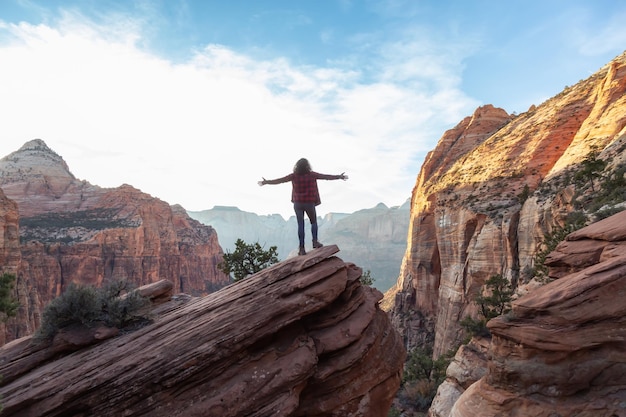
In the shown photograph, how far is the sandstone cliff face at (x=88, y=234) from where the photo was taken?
191 ft

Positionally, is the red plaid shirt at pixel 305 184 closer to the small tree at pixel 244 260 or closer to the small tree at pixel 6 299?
the small tree at pixel 6 299

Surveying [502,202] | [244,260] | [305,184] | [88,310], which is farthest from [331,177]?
[502,202]

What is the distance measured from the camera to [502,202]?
3806cm

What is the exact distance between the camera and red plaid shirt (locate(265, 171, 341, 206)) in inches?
402

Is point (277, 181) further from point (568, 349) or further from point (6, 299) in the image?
point (568, 349)

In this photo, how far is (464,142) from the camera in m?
62.5

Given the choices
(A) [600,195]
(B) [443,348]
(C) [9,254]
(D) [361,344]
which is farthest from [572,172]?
(C) [9,254]

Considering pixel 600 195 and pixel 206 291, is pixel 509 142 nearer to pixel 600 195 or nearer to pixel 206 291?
pixel 600 195

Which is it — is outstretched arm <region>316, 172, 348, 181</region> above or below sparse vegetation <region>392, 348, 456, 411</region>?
above

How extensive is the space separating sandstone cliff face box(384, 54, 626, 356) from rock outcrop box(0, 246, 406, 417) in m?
25.1

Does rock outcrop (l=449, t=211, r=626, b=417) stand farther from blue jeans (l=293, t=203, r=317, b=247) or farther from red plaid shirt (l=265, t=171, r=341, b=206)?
red plaid shirt (l=265, t=171, r=341, b=206)

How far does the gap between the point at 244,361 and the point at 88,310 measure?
5.03m

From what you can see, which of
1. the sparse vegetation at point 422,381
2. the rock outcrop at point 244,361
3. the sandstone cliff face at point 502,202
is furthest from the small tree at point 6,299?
the sandstone cliff face at point 502,202

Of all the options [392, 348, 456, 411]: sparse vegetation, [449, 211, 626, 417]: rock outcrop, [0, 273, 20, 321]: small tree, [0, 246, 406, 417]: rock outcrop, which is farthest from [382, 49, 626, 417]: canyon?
[0, 273, 20, 321]: small tree
